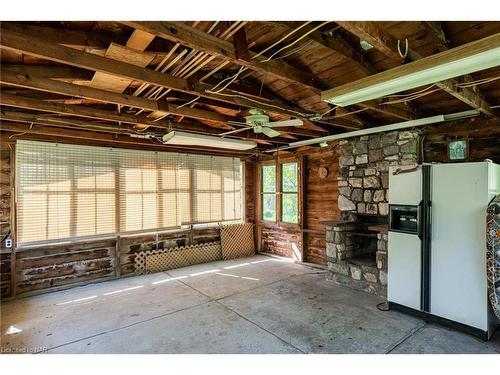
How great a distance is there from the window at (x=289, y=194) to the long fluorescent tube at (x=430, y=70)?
3.62 metres

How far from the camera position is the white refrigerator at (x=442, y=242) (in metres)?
2.73

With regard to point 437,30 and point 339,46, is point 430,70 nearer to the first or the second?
point 437,30

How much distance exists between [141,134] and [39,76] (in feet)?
6.27

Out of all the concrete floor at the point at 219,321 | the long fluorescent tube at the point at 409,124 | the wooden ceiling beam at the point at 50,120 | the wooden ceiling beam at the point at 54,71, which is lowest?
the concrete floor at the point at 219,321

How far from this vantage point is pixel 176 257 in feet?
18.2

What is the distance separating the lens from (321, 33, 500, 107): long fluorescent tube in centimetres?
160

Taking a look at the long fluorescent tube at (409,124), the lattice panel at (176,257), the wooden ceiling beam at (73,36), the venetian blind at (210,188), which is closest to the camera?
the wooden ceiling beam at (73,36)

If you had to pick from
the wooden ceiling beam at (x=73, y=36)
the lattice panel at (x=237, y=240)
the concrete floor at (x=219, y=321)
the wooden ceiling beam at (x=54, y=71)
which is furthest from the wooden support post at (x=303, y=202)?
the wooden ceiling beam at (x=73, y=36)

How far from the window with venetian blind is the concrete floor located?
3.79ft

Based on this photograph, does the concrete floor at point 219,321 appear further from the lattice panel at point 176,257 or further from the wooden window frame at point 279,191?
the wooden window frame at point 279,191

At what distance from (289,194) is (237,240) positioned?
170cm

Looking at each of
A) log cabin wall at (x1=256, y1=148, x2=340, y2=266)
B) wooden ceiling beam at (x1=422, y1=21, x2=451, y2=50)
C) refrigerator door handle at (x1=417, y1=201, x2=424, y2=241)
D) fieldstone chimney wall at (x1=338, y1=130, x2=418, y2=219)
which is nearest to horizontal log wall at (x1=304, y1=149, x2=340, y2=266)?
log cabin wall at (x1=256, y1=148, x2=340, y2=266)

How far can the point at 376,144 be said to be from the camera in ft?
13.9
